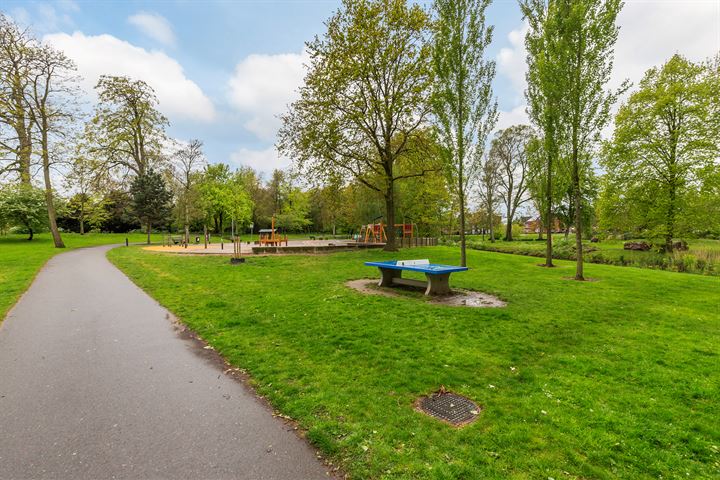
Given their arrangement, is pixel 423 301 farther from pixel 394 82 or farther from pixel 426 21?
pixel 426 21

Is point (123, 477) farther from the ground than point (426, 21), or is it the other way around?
point (426, 21)

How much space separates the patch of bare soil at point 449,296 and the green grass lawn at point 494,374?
41 cm

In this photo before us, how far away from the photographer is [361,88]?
17688mm

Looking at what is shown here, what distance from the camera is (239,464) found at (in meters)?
2.65

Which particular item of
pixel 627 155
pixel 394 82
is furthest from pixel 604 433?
pixel 627 155

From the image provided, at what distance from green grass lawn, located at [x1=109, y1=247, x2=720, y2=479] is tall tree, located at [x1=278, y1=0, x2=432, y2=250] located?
11.0 meters

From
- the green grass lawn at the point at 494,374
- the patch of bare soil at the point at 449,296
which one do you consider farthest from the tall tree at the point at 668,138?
the patch of bare soil at the point at 449,296

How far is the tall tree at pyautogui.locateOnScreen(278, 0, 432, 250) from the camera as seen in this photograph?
55.1 ft

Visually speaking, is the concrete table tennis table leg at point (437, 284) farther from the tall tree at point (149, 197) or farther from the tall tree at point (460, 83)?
the tall tree at point (149, 197)

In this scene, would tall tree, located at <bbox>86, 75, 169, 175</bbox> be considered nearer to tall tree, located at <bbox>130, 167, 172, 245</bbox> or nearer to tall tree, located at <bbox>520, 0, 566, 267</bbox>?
tall tree, located at <bbox>130, 167, 172, 245</bbox>

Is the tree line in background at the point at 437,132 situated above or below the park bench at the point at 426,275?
above

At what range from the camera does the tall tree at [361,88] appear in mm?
16781

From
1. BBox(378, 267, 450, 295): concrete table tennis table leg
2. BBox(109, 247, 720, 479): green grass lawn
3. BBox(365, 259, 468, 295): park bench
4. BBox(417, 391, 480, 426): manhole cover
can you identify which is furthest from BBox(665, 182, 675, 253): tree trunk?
BBox(417, 391, 480, 426): manhole cover

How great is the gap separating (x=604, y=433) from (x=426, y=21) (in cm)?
1901
